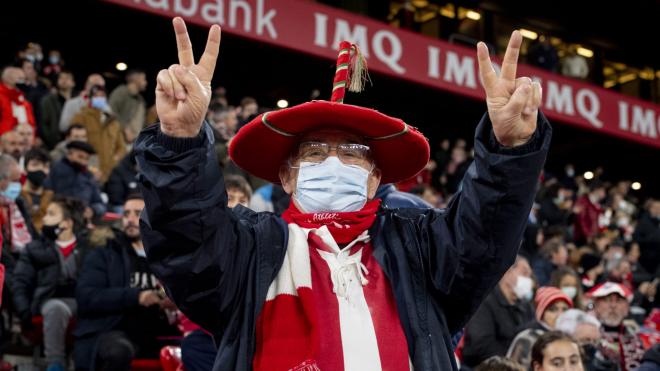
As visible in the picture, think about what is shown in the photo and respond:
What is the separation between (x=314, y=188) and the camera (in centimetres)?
277

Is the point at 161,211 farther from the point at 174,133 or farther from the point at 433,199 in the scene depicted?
A: the point at 433,199

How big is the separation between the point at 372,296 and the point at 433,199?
795 centimetres

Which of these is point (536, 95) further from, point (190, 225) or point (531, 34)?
point (531, 34)

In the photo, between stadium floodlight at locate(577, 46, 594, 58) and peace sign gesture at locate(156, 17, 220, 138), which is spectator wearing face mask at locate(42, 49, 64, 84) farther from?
stadium floodlight at locate(577, 46, 594, 58)

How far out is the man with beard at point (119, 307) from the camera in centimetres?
550

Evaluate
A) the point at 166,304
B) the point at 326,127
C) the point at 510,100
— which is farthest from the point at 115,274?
the point at 510,100

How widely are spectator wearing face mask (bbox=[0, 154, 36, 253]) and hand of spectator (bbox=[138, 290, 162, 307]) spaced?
1.48 m

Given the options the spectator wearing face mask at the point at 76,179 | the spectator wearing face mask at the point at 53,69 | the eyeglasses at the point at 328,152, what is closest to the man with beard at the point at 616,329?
the spectator wearing face mask at the point at 76,179

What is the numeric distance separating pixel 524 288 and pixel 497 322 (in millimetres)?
941

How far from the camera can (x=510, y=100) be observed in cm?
247

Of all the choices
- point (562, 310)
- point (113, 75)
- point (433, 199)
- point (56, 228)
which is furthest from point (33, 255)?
point (113, 75)

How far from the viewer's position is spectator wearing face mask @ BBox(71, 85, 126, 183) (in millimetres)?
9727

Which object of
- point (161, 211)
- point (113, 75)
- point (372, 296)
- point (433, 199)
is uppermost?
point (113, 75)

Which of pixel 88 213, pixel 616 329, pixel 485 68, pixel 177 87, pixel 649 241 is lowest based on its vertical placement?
pixel 616 329
